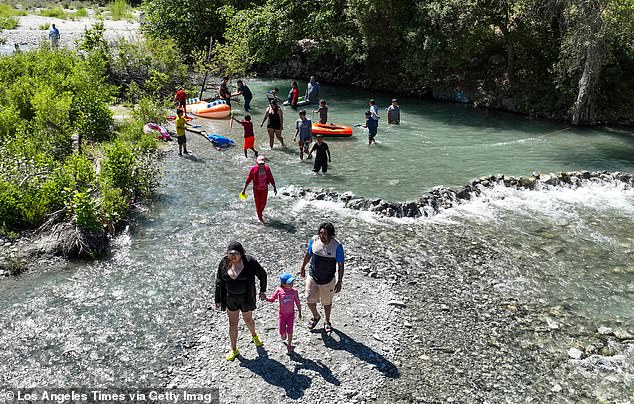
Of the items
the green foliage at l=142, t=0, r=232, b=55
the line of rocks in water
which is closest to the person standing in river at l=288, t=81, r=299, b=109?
the line of rocks in water

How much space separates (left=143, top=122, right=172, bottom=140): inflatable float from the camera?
21.2 m

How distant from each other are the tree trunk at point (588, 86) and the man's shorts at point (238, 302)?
20.6 metres

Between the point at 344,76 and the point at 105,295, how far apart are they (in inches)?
1098

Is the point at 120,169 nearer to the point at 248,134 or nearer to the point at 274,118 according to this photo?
the point at 248,134

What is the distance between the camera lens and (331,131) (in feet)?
73.9

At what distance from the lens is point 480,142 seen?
2298 cm

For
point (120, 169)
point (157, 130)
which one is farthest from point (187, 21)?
point (120, 169)

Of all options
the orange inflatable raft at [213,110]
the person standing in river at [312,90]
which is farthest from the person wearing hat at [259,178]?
the person standing in river at [312,90]

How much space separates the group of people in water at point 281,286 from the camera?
812 cm

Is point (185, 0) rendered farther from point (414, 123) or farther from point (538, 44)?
point (538, 44)

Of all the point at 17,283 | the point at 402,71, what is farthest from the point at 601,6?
the point at 17,283

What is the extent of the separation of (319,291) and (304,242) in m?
4.01

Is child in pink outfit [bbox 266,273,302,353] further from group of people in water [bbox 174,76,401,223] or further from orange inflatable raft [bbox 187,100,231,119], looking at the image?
orange inflatable raft [bbox 187,100,231,119]

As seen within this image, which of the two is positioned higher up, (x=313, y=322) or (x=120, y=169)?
(x=120, y=169)
